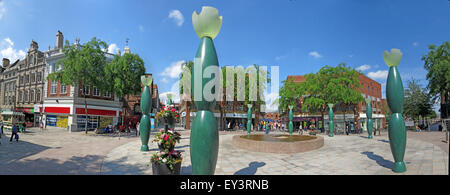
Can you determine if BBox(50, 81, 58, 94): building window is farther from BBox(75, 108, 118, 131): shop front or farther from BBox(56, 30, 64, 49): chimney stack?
BBox(56, 30, 64, 49): chimney stack

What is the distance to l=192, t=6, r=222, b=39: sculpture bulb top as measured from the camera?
379 cm

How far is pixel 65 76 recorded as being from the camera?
1980 centimetres

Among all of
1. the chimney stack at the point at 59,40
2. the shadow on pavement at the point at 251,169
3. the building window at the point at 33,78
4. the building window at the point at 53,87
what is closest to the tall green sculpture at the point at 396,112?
the shadow on pavement at the point at 251,169

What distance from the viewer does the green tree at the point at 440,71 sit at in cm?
2677

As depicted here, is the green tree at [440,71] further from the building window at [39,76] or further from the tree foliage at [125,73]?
the building window at [39,76]

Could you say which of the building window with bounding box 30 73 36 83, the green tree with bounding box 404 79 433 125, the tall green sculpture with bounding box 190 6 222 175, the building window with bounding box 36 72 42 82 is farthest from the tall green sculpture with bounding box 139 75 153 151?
the green tree with bounding box 404 79 433 125

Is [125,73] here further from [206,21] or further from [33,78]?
[206,21]

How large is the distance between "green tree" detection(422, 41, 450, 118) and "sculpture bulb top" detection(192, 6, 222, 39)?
34613 millimetres

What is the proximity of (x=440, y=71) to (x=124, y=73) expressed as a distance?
1582 inches

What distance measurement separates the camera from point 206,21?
12.4ft

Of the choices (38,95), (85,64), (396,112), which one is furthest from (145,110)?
(38,95)

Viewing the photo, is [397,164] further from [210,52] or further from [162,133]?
[162,133]

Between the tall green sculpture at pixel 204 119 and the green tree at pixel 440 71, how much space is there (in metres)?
34.8
